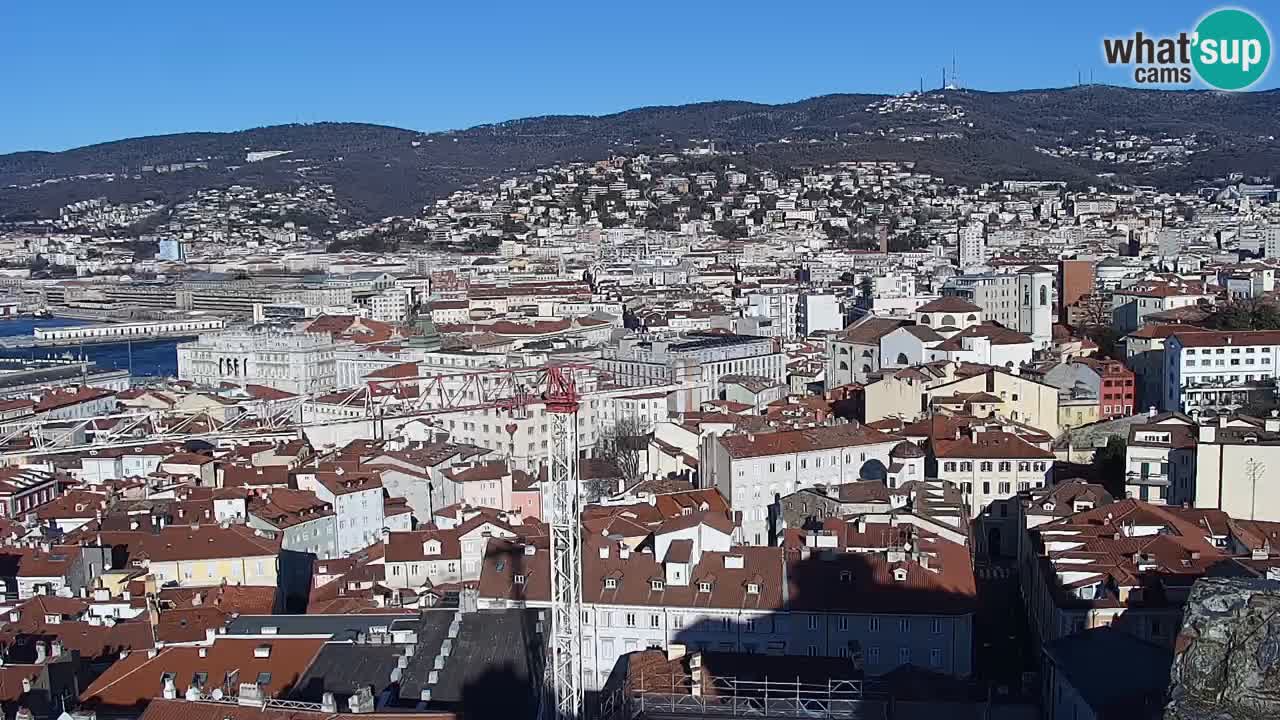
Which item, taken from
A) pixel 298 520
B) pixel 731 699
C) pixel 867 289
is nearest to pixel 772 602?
pixel 731 699

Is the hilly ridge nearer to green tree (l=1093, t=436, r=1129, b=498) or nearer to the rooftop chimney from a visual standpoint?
green tree (l=1093, t=436, r=1129, b=498)

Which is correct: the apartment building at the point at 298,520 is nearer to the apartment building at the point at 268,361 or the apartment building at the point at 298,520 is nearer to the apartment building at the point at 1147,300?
the apartment building at the point at 1147,300

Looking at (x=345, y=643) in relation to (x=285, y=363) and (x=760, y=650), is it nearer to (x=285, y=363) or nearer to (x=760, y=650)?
(x=760, y=650)

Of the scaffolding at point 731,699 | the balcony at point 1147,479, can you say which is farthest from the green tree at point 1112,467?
the scaffolding at point 731,699

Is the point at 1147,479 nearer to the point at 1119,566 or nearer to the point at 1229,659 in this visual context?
the point at 1119,566

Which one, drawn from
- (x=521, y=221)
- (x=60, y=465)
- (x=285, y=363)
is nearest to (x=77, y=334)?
(x=285, y=363)
